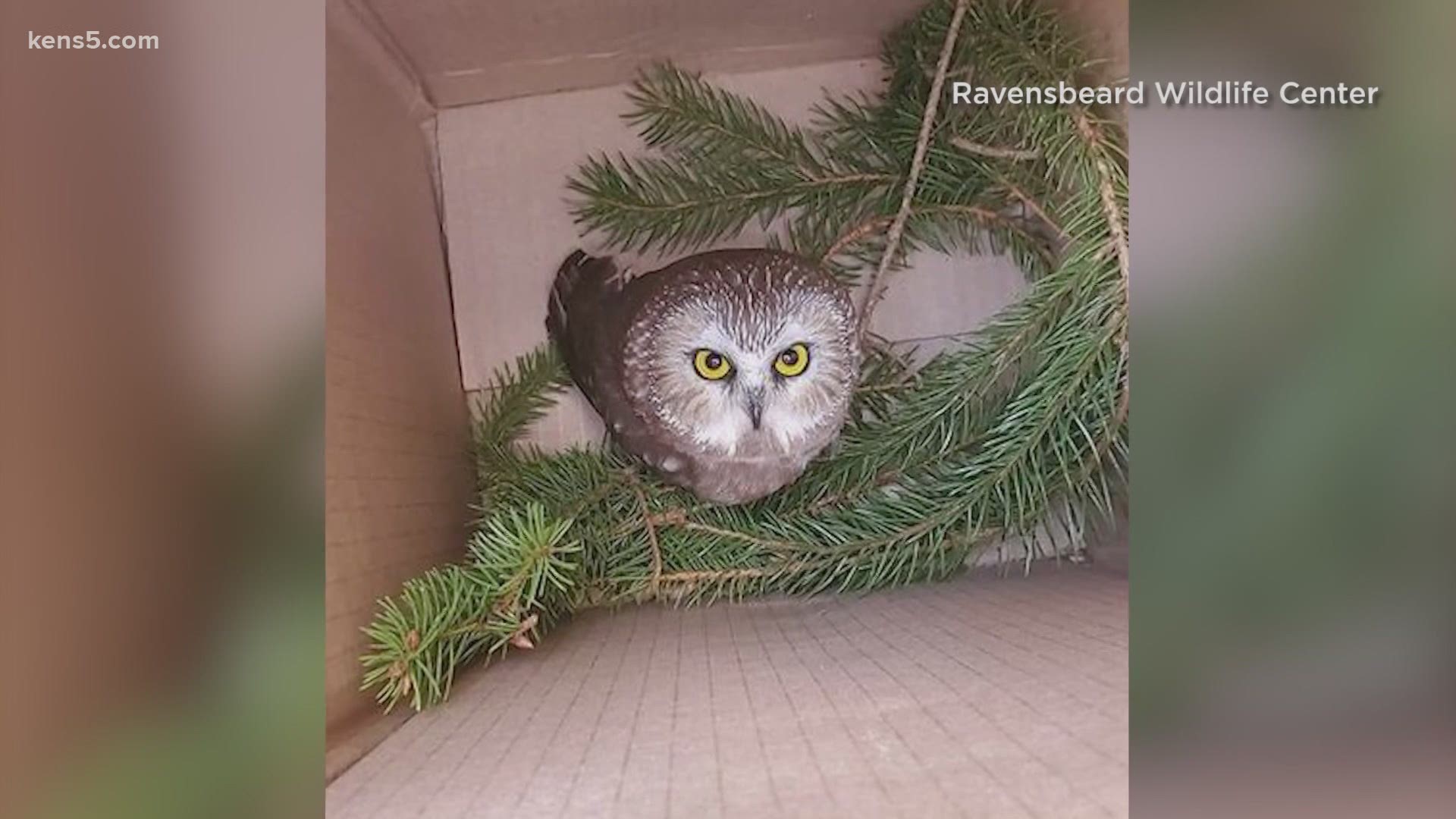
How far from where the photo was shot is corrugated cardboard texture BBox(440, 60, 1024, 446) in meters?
0.38

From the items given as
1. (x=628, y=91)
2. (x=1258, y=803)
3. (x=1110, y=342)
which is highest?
(x=628, y=91)

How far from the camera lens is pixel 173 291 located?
9.9 inches

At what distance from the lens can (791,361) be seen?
48 centimetres

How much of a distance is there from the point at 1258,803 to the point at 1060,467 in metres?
0.13

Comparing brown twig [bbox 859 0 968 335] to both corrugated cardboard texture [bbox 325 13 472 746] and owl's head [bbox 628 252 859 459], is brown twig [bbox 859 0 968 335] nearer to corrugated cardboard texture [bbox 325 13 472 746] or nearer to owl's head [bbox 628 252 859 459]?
owl's head [bbox 628 252 859 459]

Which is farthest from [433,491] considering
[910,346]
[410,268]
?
[910,346]

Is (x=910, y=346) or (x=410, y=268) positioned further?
(x=910, y=346)

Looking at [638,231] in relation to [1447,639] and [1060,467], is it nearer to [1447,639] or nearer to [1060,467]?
[1060,467]

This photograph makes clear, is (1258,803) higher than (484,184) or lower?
lower

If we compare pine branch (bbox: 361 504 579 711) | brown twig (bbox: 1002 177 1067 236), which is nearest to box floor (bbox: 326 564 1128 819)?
pine branch (bbox: 361 504 579 711)

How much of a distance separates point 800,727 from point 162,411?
17 centimetres

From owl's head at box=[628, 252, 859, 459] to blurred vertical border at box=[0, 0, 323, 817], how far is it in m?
→ 0.23

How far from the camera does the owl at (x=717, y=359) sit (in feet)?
1.45

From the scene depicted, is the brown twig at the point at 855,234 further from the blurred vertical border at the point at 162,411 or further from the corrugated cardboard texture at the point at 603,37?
the blurred vertical border at the point at 162,411
